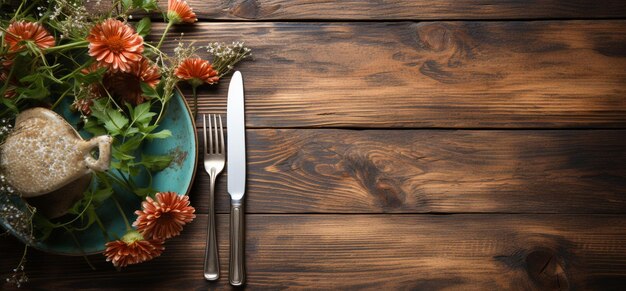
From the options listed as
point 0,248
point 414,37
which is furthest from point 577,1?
point 0,248

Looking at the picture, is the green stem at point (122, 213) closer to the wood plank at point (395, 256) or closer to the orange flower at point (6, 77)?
the wood plank at point (395, 256)

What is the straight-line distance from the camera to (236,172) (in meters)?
1.02

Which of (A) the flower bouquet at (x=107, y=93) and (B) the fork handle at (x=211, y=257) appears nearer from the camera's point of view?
(A) the flower bouquet at (x=107, y=93)

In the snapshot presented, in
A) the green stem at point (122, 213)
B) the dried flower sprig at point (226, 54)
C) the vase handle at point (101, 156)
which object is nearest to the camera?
the vase handle at point (101, 156)

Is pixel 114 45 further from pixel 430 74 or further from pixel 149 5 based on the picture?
pixel 430 74

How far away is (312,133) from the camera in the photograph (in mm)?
1065

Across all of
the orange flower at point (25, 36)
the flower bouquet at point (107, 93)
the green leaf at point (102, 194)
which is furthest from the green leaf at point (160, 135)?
the orange flower at point (25, 36)

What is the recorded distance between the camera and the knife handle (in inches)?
39.5

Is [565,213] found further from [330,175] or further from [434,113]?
[330,175]

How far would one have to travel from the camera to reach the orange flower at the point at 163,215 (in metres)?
0.91

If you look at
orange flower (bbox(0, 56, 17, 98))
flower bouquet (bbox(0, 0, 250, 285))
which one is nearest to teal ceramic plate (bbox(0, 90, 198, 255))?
flower bouquet (bbox(0, 0, 250, 285))

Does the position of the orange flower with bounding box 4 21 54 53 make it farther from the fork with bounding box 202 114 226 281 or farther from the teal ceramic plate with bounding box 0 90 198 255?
the fork with bounding box 202 114 226 281

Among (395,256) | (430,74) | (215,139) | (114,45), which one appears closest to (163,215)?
(215,139)

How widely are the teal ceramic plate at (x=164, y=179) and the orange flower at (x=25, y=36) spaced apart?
5.6 inches
